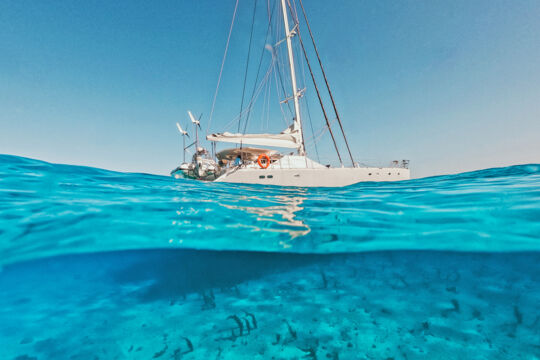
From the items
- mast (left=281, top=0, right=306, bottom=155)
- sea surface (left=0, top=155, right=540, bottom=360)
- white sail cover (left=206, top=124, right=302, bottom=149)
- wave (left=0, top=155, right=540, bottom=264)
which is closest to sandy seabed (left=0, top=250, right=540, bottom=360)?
sea surface (left=0, top=155, right=540, bottom=360)

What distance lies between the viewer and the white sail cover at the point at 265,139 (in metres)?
Result: 11.6

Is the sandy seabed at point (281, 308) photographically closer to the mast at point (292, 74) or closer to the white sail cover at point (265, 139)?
the white sail cover at point (265, 139)

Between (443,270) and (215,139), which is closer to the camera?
(443,270)

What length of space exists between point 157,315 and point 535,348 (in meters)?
3.48

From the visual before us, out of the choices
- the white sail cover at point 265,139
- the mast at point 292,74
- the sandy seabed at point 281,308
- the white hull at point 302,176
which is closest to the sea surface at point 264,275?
the sandy seabed at point 281,308

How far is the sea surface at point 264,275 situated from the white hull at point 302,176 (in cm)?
415

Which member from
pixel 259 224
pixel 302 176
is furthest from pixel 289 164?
pixel 259 224

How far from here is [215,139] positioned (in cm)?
1213

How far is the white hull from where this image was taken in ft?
30.9

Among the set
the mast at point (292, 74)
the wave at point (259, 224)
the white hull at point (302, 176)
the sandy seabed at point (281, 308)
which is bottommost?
the sandy seabed at point (281, 308)

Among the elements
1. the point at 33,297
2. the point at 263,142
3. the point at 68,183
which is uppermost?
the point at 263,142

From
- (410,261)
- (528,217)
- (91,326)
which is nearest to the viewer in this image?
(91,326)

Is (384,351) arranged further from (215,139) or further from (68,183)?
(215,139)

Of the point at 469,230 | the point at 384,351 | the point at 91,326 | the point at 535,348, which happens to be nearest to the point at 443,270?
the point at 469,230
